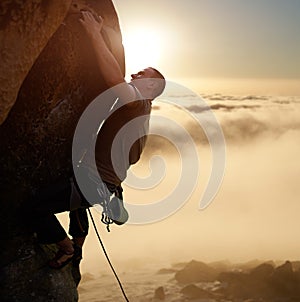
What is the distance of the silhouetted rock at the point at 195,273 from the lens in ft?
490

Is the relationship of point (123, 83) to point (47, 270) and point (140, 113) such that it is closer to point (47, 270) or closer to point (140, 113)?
point (140, 113)

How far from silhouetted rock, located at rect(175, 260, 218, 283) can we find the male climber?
143m

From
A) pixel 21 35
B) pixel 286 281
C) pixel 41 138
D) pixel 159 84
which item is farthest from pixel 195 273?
pixel 21 35

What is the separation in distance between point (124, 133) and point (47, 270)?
2384 millimetres

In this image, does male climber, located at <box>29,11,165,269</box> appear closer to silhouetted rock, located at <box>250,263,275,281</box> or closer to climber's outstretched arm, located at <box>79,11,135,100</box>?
climber's outstretched arm, located at <box>79,11,135,100</box>

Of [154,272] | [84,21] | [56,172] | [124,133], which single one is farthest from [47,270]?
[154,272]

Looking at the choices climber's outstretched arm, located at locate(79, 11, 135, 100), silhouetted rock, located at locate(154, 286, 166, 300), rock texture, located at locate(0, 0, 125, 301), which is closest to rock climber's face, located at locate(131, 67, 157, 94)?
climber's outstretched arm, located at locate(79, 11, 135, 100)

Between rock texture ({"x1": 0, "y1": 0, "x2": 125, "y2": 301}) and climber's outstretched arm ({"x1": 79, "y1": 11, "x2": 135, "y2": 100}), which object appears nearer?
climber's outstretched arm ({"x1": 79, "y1": 11, "x2": 135, "y2": 100})

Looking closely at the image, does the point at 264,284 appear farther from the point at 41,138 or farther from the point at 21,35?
the point at 21,35

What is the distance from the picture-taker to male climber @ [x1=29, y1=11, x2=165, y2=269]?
24.6 ft

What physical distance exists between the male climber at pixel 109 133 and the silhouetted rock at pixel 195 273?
468 feet

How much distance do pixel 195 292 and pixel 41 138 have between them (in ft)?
428

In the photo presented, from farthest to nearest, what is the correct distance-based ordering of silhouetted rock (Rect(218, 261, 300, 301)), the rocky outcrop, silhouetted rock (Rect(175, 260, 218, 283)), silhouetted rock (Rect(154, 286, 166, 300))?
silhouetted rock (Rect(175, 260, 218, 283)), silhouetted rock (Rect(154, 286, 166, 300)), silhouetted rock (Rect(218, 261, 300, 301)), the rocky outcrop

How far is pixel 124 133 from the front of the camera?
25.4ft
